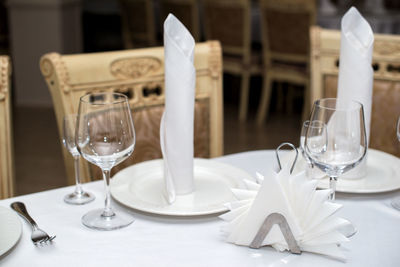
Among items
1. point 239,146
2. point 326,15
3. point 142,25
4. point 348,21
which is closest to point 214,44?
point 348,21

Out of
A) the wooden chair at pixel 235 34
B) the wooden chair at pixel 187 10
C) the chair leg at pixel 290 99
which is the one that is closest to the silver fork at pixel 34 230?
the wooden chair at pixel 235 34

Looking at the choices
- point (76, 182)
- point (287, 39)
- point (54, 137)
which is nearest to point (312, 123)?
point (76, 182)

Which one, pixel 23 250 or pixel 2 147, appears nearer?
pixel 23 250

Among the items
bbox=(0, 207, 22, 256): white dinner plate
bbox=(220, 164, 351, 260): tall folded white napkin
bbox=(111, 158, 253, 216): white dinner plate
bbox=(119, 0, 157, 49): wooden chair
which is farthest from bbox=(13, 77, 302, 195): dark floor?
bbox=(220, 164, 351, 260): tall folded white napkin

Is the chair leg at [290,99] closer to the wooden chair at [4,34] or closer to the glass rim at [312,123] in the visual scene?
the wooden chair at [4,34]

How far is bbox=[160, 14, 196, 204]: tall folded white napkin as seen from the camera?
3.42ft

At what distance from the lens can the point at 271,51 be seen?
3918 mm

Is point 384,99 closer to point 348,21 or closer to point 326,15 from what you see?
point 348,21

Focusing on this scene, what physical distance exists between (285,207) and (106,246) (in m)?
0.29

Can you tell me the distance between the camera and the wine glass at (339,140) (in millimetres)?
909

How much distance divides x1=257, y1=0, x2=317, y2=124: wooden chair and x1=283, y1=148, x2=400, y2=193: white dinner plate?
2.47m

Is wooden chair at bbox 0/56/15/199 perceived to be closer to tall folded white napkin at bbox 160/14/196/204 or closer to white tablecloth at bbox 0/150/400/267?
Answer: white tablecloth at bbox 0/150/400/267

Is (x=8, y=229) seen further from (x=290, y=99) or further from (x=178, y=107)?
(x=290, y=99)

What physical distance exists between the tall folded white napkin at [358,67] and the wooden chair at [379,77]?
482 millimetres
